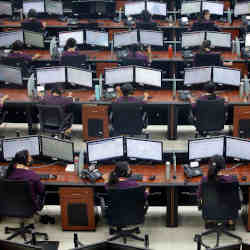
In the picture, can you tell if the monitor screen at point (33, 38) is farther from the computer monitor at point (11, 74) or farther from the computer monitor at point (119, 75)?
the computer monitor at point (119, 75)

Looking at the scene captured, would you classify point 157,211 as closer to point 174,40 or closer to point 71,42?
point 71,42

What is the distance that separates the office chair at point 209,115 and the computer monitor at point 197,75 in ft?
2.85

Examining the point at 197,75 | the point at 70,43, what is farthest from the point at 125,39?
the point at 197,75

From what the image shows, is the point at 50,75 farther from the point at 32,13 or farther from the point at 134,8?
the point at 134,8

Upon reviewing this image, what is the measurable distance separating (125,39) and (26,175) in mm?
5079

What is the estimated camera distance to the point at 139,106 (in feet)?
27.3

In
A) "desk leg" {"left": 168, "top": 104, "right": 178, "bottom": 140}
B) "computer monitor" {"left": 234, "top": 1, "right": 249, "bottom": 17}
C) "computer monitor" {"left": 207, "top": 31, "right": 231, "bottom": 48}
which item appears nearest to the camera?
"desk leg" {"left": 168, "top": 104, "right": 178, "bottom": 140}

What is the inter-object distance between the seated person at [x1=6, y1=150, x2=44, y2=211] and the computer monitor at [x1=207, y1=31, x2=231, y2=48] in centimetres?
531

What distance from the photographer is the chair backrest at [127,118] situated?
8328 millimetres

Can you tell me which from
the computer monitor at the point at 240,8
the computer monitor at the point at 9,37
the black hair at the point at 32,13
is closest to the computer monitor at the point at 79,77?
the computer monitor at the point at 9,37

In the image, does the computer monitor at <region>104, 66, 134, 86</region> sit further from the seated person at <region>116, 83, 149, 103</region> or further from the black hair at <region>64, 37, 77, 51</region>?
the black hair at <region>64, 37, 77, 51</region>

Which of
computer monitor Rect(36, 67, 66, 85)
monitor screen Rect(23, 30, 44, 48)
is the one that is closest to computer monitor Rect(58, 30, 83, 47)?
monitor screen Rect(23, 30, 44, 48)

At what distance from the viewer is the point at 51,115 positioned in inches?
332

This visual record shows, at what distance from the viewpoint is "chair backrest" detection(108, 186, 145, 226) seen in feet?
20.8
